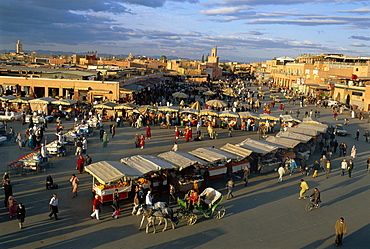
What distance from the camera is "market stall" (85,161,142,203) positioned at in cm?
1110

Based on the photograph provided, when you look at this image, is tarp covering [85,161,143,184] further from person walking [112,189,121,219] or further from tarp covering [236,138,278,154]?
tarp covering [236,138,278,154]

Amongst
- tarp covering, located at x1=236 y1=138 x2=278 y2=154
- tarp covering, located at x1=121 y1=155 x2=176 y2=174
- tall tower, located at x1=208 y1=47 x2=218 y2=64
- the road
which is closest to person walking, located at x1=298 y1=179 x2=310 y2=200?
the road

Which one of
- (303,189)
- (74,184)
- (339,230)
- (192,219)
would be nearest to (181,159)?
(192,219)

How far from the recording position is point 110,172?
11.4 meters

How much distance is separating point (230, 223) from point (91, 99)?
24741 mm

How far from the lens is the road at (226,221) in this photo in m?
9.09

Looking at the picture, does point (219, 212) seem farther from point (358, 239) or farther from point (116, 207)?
point (358, 239)

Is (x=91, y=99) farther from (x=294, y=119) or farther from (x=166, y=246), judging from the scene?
(x=166, y=246)

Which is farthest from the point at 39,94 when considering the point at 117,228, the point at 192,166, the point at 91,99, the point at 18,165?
the point at 117,228

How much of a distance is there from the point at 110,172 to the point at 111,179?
0.52 m

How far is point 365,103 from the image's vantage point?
4166 cm

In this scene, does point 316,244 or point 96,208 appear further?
point 96,208

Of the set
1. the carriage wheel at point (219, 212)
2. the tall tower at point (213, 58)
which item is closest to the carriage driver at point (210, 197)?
the carriage wheel at point (219, 212)

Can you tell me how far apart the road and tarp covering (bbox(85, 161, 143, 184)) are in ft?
3.21
